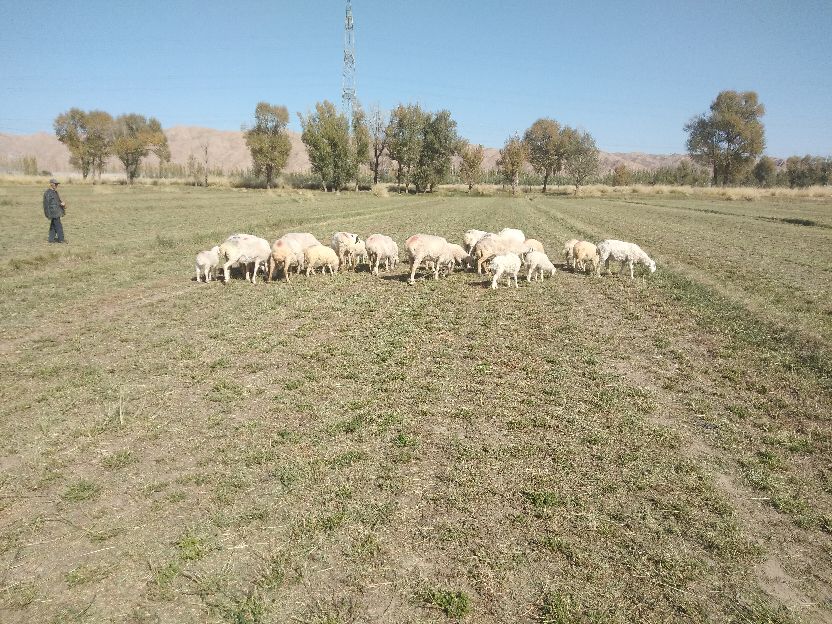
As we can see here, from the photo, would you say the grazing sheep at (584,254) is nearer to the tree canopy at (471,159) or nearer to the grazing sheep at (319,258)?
the grazing sheep at (319,258)

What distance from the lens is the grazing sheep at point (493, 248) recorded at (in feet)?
51.3

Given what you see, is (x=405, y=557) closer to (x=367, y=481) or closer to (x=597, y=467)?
(x=367, y=481)

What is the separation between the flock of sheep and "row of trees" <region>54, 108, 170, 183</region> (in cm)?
9293

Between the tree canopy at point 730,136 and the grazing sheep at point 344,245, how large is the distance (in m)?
106

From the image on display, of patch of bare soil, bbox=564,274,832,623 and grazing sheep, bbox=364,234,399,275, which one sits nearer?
patch of bare soil, bbox=564,274,832,623

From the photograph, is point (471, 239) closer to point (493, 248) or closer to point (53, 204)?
point (493, 248)

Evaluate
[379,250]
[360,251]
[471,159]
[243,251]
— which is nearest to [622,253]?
[379,250]

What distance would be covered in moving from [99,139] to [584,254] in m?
109

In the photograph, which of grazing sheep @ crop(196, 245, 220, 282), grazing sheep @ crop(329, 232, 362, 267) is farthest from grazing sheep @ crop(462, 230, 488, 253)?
grazing sheep @ crop(196, 245, 220, 282)

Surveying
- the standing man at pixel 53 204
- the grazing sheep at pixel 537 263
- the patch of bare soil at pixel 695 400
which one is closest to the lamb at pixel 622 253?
the patch of bare soil at pixel 695 400

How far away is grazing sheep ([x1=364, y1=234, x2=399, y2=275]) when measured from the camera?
16.1 metres

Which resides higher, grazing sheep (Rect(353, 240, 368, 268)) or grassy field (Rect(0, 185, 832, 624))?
grazing sheep (Rect(353, 240, 368, 268))

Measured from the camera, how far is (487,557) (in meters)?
4.33

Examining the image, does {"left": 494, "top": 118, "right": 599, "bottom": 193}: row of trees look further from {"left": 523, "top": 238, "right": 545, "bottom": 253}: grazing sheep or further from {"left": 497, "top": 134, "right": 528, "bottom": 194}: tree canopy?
{"left": 523, "top": 238, "right": 545, "bottom": 253}: grazing sheep
